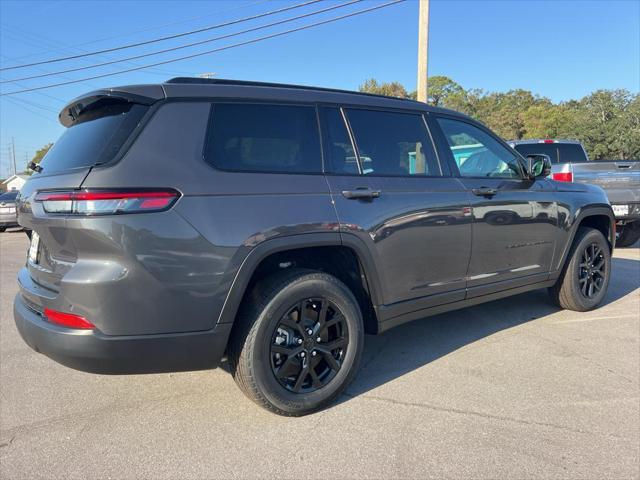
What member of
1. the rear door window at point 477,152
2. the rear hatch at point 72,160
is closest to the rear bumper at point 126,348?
the rear hatch at point 72,160

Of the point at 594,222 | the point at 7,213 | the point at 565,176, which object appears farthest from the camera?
the point at 7,213

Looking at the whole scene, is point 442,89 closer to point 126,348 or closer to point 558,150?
point 558,150

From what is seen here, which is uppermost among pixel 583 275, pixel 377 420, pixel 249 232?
pixel 249 232

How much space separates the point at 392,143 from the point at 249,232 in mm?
1414

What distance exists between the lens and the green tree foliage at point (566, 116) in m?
38.6

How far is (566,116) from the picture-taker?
46.2 meters

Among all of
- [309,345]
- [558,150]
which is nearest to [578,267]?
[309,345]

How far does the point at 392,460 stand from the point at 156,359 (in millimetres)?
1304

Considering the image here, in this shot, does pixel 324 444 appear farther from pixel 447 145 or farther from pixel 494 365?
pixel 447 145

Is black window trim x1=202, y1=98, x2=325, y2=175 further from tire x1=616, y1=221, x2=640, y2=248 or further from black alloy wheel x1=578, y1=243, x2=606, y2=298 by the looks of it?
tire x1=616, y1=221, x2=640, y2=248

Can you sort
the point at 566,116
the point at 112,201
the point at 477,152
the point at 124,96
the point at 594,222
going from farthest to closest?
the point at 566,116 < the point at 594,222 < the point at 477,152 < the point at 124,96 < the point at 112,201

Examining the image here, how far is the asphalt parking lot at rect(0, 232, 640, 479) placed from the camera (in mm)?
2398

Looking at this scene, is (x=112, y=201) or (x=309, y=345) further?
(x=309, y=345)

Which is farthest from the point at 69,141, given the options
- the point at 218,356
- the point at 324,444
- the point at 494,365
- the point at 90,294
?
the point at 494,365
